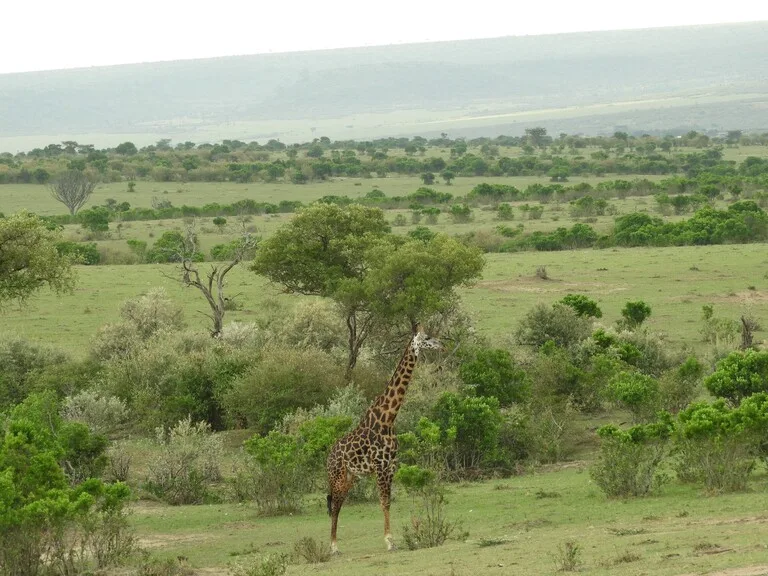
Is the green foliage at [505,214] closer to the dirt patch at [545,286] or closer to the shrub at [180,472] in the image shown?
the dirt patch at [545,286]

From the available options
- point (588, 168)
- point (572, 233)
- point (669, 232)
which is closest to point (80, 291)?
point (572, 233)

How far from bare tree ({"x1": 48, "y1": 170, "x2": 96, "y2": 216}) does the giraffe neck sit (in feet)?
199

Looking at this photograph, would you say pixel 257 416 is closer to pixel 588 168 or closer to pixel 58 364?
pixel 58 364

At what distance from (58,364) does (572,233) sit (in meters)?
29.4

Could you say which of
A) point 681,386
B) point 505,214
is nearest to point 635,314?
point 681,386

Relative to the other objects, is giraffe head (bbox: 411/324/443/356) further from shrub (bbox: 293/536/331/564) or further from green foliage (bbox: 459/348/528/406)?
green foliage (bbox: 459/348/528/406)

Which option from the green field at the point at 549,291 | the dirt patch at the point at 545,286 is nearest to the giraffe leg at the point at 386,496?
the green field at the point at 549,291

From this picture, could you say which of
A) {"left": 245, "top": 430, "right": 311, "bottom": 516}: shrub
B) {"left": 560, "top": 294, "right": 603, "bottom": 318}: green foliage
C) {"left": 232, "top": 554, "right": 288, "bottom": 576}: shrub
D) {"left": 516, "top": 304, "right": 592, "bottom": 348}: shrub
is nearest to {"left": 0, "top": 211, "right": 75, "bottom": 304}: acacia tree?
{"left": 245, "top": 430, "right": 311, "bottom": 516}: shrub

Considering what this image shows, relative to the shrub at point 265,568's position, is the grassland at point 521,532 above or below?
below

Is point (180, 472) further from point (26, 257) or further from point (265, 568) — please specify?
point (265, 568)

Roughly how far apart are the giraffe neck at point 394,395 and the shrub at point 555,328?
13.3 meters

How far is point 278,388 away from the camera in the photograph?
2342 cm

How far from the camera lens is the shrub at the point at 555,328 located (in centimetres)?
2762

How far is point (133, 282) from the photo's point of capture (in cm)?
4256
